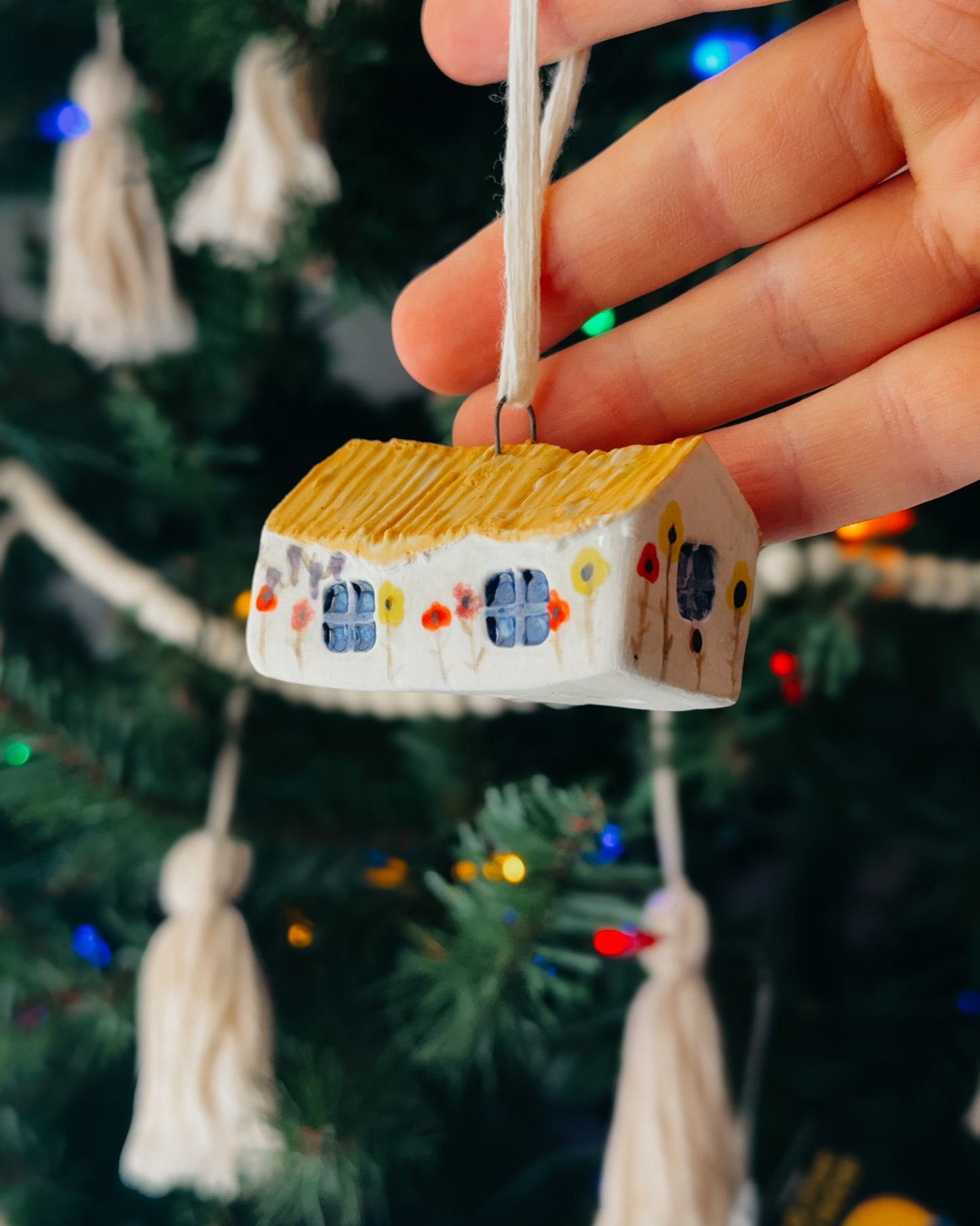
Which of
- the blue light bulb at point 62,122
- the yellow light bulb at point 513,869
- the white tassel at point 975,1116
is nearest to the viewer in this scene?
the yellow light bulb at point 513,869

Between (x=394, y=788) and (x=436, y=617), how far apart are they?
1.31ft

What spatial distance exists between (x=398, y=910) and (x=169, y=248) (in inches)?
20.0

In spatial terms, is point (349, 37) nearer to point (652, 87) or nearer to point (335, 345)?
point (652, 87)

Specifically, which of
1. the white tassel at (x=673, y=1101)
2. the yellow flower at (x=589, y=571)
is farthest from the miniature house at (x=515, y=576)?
the white tassel at (x=673, y=1101)

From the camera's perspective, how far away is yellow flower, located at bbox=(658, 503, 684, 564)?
0.39 metres

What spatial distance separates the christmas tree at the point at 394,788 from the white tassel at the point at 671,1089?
1.0 inches

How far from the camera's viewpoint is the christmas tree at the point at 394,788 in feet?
2.02

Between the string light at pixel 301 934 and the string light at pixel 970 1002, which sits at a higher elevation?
the string light at pixel 301 934

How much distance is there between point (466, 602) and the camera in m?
0.42

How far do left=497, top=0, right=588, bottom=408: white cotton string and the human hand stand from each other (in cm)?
3

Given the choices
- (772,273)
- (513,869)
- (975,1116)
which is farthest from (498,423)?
(975,1116)

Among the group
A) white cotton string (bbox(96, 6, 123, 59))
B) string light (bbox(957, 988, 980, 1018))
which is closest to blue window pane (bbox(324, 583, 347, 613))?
white cotton string (bbox(96, 6, 123, 59))

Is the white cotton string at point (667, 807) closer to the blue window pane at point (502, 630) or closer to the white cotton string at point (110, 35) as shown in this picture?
the blue window pane at point (502, 630)

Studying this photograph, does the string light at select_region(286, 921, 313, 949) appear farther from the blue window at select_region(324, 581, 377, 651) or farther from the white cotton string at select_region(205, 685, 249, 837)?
the blue window at select_region(324, 581, 377, 651)
